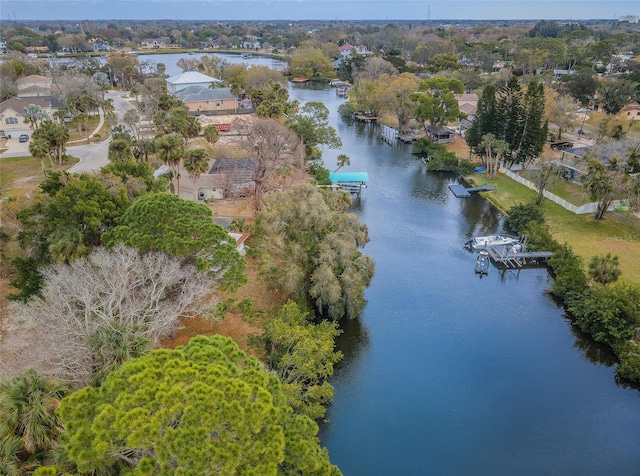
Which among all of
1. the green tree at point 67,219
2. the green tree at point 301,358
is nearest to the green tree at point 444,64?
the green tree at point 301,358

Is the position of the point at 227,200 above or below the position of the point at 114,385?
below

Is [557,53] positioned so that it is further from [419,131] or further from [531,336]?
[531,336]

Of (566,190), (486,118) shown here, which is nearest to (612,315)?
(566,190)

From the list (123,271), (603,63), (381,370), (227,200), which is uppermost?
(603,63)

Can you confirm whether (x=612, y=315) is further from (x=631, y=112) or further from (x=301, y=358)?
(x=631, y=112)

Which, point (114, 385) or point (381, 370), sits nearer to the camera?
point (114, 385)

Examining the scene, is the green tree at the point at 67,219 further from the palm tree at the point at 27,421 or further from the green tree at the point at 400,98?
the green tree at the point at 400,98

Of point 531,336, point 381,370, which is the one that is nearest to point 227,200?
point 381,370

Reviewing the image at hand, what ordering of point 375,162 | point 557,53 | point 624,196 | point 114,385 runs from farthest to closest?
1. point 557,53
2. point 375,162
3. point 624,196
4. point 114,385

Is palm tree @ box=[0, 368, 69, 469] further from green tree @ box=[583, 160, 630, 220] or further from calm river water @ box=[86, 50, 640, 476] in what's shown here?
green tree @ box=[583, 160, 630, 220]
